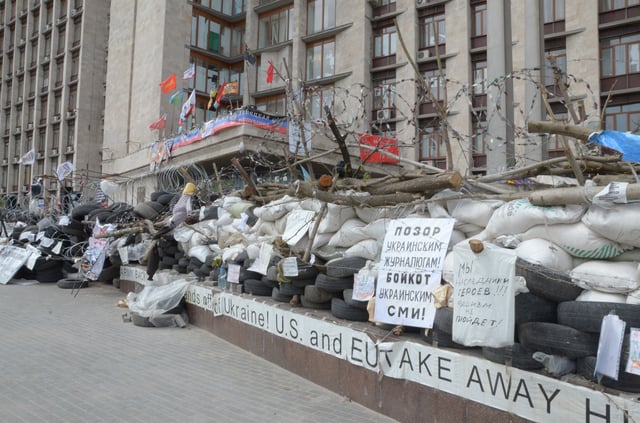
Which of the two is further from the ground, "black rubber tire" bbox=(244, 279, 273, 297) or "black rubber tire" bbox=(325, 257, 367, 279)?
"black rubber tire" bbox=(325, 257, 367, 279)

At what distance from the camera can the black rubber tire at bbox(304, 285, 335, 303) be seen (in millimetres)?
5285

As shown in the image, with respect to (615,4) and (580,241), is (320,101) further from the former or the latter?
(615,4)

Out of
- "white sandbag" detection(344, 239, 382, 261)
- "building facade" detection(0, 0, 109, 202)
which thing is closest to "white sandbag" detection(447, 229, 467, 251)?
"white sandbag" detection(344, 239, 382, 261)

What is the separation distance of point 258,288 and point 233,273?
594 mm

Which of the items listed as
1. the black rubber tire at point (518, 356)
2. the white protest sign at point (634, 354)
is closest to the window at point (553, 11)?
the black rubber tire at point (518, 356)

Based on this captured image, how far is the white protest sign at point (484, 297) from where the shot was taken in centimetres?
315

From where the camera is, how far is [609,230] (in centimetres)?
312

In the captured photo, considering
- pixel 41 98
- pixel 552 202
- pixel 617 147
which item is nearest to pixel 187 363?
pixel 552 202

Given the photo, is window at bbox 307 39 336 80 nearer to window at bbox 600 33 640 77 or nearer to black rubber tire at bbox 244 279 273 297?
window at bbox 600 33 640 77

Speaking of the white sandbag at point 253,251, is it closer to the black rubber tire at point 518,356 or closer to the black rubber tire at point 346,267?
the black rubber tire at point 346,267

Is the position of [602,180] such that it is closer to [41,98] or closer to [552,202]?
[552,202]

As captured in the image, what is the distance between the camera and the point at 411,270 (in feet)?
13.3

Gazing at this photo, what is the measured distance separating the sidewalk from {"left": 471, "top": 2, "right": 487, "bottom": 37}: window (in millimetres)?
22947

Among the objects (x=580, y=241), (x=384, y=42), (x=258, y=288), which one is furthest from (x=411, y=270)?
(x=384, y=42)
